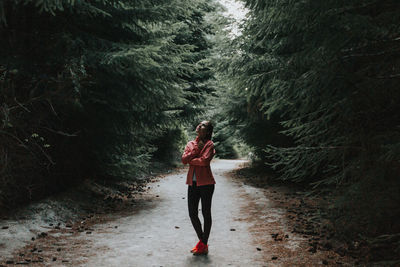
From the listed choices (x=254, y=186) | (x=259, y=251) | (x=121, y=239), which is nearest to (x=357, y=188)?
(x=259, y=251)

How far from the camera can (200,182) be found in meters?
5.34

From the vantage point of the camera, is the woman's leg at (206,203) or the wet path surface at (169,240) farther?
the woman's leg at (206,203)

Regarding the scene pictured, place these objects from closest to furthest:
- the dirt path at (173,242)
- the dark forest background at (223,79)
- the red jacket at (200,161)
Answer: the dark forest background at (223,79), the dirt path at (173,242), the red jacket at (200,161)

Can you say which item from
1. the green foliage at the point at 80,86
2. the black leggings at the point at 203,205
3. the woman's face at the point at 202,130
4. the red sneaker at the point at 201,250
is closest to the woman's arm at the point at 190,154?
the woman's face at the point at 202,130

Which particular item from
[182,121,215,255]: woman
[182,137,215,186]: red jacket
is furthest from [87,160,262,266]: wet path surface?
[182,137,215,186]: red jacket

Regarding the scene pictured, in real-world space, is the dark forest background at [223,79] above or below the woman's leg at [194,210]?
above

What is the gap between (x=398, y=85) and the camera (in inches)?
158

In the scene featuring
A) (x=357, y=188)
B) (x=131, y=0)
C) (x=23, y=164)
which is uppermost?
(x=131, y=0)

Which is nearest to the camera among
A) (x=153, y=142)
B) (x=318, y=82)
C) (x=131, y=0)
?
(x=318, y=82)

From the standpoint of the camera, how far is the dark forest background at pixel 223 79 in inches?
165

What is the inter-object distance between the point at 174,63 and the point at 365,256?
293 inches

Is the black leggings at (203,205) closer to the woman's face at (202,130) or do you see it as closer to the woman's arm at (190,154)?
the woman's arm at (190,154)

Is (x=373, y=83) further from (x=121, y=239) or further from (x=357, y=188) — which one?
(x=121, y=239)

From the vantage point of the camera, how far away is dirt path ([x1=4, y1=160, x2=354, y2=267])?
5.02 m
